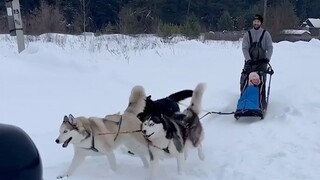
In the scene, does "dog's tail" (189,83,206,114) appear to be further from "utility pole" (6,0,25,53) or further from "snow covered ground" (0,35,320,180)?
"utility pole" (6,0,25,53)

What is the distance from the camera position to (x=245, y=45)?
22.7 ft

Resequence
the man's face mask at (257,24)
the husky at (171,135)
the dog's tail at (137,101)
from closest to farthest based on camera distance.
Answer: the husky at (171,135) → the dog's tail at (137,101) → the man's face mask at (257,24)

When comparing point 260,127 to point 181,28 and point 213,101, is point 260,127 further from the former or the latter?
point 181,28

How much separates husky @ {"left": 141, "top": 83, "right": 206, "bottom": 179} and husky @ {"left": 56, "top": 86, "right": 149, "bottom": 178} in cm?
25

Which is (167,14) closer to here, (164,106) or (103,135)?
(164,106)

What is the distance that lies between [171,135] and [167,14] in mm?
37243

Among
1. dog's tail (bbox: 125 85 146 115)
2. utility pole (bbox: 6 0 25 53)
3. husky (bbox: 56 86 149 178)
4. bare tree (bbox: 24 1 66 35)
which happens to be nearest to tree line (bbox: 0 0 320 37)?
bare tree (bbox: 24 1 66 35)

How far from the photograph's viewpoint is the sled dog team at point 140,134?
4355 mm

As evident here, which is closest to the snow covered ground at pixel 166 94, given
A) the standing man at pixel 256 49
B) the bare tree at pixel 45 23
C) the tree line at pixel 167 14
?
the standing man at pixel 256 49

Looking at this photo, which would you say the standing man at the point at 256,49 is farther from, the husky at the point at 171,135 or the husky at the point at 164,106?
the husky at the point at 171,135

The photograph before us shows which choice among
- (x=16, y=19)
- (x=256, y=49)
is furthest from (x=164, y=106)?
(x=16, y=19)

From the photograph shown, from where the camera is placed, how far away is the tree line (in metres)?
27.0

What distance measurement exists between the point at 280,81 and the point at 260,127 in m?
A: 3.79

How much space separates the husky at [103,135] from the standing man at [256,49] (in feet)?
8.04
